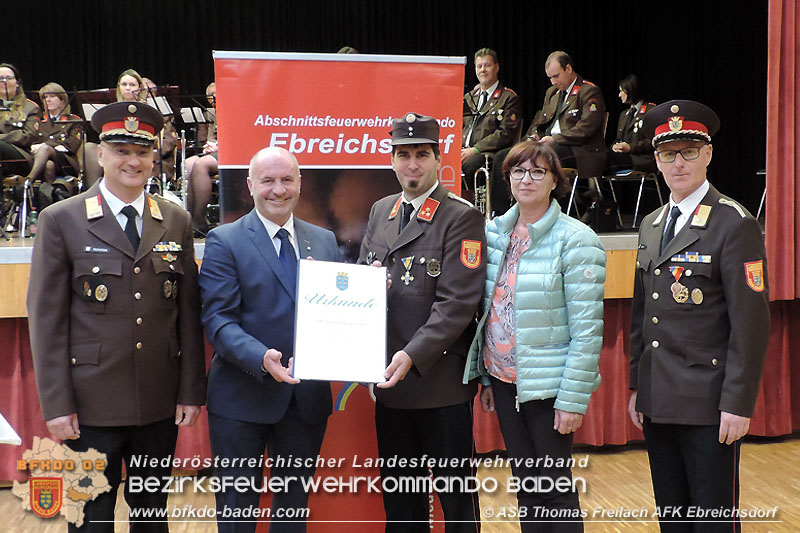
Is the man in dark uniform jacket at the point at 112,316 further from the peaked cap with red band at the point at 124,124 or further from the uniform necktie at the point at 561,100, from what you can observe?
the uniform necktie at the point at 561,100

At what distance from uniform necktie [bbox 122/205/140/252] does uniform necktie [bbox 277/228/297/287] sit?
0.47m

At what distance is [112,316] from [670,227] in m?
1.91

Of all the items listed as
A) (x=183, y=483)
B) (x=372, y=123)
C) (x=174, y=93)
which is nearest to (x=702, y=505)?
(x=372, y=123)

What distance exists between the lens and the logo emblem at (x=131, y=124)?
96.2 inches

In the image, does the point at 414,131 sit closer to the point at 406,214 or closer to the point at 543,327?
the point at 406,214

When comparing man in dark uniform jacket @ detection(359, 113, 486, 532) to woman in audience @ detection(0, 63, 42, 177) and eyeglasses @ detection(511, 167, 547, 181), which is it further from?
woman in audience @ detection(0, 63, 42, 177)

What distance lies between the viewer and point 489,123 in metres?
6.03

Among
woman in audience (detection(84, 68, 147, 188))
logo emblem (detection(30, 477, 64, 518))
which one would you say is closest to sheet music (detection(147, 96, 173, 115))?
woman in audience (detection(84, 68, 147, 188))

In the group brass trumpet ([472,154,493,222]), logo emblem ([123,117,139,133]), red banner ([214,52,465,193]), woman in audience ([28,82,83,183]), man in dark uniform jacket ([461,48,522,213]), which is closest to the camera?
logo emblem ([123,117,139,133])

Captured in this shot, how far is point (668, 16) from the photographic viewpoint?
33.4ft

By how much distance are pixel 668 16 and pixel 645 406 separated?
9085 mm

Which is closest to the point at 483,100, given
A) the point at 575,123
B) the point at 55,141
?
the point at 575,123

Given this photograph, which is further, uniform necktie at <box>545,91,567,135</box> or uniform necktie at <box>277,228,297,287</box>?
uniform necktie at <box>545,91,567,135</box>

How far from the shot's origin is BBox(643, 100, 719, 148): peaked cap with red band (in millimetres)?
2455
